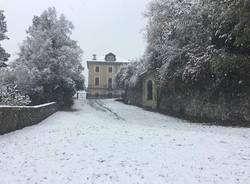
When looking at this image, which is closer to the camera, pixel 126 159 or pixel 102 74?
pixel 126 159

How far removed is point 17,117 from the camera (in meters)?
15.7

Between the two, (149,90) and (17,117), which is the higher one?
(149,90)

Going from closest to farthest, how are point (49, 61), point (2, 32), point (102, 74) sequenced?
point (49, 61), point (2, 32), point (102, 74)

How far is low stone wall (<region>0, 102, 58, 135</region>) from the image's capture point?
44.5ft

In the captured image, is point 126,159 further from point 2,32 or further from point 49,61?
point 2,32

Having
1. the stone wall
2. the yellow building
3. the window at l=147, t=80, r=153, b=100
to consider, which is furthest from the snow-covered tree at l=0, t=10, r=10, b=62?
the yellow building

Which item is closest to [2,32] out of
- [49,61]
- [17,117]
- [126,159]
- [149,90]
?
[49,61]

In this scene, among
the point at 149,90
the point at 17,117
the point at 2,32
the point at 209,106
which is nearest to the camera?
the point at 17,117

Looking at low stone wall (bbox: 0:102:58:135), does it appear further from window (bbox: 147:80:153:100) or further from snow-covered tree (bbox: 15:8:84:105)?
window (bbox: 147:80:153:100)

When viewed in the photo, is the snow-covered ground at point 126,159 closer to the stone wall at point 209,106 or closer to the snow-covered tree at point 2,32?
the stone wall at point 209,106

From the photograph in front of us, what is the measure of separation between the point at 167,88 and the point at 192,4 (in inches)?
348

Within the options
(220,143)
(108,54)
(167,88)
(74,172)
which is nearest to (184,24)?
(167,88)

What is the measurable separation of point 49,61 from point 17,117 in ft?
59.9

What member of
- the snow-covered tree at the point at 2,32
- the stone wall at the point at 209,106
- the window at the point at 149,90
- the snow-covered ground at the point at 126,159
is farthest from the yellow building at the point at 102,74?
the snow-covered ground at the point at 126,159
